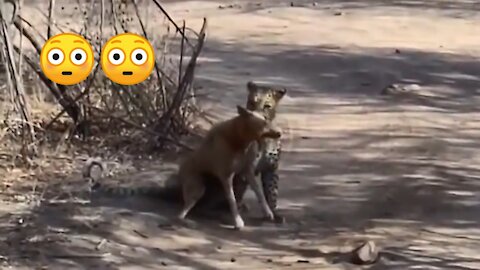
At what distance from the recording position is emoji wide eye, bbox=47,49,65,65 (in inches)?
179

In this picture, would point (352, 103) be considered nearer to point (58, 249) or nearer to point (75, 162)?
point (75, 162)

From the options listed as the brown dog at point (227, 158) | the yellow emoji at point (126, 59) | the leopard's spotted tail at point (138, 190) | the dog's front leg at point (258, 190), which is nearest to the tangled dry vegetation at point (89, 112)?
the leopard's spotted tail at point (138, 190)

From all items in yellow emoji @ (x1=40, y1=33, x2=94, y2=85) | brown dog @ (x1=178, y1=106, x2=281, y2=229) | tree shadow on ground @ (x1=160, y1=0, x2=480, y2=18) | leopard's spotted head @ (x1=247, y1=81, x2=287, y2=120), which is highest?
tree shadow on ground @ (x1=160, y1=0, x2=480, y2=18)

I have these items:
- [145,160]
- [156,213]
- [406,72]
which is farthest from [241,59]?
[156,213]

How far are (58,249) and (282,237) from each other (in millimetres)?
1043

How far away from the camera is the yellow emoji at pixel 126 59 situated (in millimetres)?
4543

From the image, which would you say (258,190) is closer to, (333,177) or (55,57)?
(333,177)

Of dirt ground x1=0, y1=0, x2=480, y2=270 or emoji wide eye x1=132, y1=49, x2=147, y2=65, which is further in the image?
emoji wide eye x1=132, y1=49, x2=147, y2=65

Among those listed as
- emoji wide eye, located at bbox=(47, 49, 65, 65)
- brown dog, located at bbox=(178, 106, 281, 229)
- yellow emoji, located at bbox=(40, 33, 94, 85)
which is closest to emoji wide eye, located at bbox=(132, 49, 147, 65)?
yellow emoji, located at bbox=(40, 33, 94, 85)

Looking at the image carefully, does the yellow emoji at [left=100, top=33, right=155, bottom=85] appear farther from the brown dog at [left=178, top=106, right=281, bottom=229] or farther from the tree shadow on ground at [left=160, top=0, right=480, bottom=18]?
the tree shadow on ground at [left=160, top=0, right=480, bottom=18]

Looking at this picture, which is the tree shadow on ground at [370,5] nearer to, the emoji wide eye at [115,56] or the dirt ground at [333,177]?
the dirt ground at [333,177]

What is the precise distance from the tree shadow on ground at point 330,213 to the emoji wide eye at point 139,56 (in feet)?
2.33

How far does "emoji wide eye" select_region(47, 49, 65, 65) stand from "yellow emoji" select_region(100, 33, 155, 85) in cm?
20

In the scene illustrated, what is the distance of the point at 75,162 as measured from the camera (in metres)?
5.58
